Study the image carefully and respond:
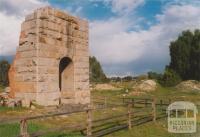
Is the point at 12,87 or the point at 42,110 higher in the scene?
the point at 12,87

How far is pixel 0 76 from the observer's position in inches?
2741

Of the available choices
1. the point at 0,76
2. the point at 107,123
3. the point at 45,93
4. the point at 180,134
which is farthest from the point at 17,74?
the point at 0,76

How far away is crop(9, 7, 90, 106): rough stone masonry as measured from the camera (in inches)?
620

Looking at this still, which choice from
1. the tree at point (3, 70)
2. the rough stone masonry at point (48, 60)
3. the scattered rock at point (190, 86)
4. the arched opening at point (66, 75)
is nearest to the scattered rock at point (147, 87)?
the scattered rock at point (190, 86)

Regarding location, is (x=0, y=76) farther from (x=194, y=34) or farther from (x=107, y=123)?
(x=107, y=123)

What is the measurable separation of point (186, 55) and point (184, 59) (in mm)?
827

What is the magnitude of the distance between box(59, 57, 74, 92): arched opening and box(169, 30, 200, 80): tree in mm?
36231

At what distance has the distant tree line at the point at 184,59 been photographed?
5059 centimetres

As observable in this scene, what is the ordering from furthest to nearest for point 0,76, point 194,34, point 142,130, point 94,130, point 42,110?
point 0,76 < point 194,34 < point 42,110 < point 142,130 < point 94,130

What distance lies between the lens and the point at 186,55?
173ft

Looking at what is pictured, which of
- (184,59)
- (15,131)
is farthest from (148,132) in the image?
(184,59)

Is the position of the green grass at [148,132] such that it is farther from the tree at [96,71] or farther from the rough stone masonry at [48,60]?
the tree at [96,71]

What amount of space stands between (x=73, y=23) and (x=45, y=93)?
4.62 meters

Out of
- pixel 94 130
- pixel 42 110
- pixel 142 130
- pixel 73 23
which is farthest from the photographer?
pixel 73 23
